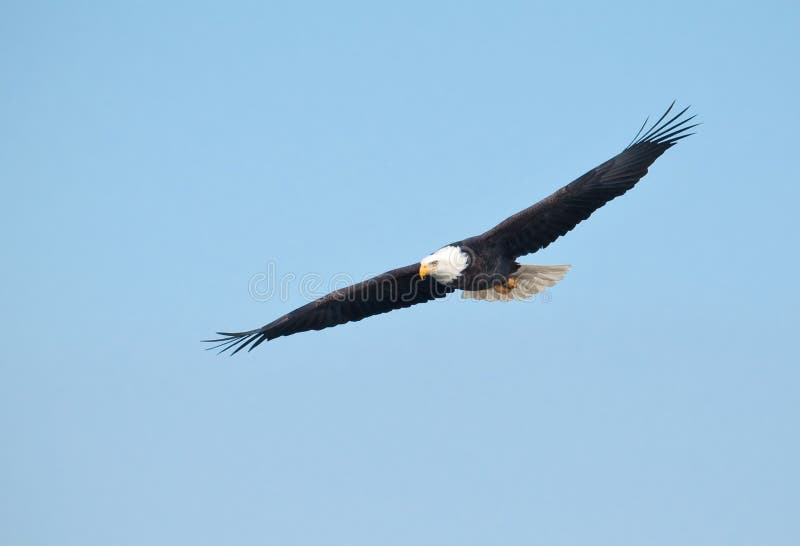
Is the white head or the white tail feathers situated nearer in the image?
the white head

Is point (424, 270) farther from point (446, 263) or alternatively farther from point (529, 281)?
point (529, 281)

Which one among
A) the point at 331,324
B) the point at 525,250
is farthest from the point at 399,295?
the point at 525,250

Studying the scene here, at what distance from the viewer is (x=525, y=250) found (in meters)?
10.1

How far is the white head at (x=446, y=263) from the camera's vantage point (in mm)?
9883

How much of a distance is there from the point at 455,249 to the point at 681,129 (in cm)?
237

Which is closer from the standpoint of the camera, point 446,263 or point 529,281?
point 446,263

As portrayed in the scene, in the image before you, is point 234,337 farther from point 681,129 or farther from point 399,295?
point 681,129

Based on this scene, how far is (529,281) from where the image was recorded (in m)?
10.7

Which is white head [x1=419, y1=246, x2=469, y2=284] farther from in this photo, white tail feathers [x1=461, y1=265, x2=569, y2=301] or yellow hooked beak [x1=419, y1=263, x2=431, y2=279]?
white tail feathers [x1=461, y1=265, x2=569, y2=301]

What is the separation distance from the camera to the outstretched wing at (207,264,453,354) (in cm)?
1056

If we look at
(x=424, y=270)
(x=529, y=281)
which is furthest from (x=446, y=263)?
(x=529, y=281)

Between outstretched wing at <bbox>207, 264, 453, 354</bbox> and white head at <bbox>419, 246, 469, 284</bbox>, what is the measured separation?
0.41 meters

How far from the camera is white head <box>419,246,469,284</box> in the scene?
9883 mm

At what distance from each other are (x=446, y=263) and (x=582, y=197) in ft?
4.53
